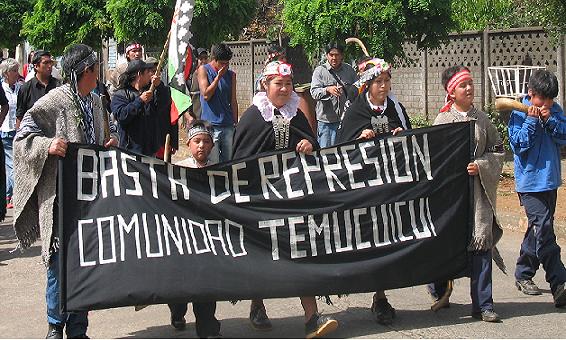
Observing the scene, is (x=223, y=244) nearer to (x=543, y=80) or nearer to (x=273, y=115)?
(x=273, y=115)

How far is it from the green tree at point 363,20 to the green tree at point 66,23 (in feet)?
24.3

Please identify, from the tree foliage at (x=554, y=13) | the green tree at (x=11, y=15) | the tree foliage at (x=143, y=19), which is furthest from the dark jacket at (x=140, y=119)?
the green tree at (x=11, y=15)

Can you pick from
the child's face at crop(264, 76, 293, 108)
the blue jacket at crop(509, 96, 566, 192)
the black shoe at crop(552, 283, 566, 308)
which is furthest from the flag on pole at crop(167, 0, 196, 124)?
the black shoe at crop(552, 283, 566, 308)

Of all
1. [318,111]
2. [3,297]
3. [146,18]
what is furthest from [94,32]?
[3,297]

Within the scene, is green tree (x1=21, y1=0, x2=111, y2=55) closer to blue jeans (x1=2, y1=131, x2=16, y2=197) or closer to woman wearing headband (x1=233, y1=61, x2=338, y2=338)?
blue jeans (x1=2, y1=131, x2=16, y2=197)

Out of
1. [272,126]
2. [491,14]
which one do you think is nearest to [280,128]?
[272,126]

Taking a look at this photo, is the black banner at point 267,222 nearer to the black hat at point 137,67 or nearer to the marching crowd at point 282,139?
the marching crowd at point 282,139

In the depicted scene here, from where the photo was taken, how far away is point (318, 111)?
38.7 feet

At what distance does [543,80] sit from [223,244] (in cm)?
272

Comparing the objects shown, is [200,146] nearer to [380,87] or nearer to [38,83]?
[380,87]

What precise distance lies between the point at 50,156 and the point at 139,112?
195 centimetres

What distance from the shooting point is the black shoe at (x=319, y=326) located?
6426 mm

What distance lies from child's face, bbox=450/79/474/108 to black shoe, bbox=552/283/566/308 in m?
1.49

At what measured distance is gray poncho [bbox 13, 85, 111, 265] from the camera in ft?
19.9
